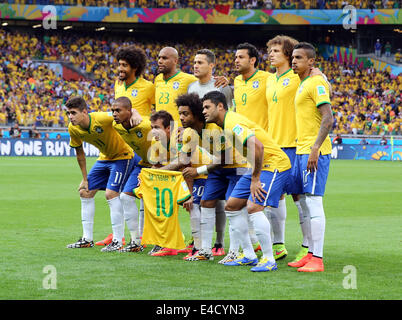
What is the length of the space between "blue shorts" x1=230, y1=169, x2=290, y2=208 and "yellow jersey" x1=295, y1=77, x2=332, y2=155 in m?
0.41

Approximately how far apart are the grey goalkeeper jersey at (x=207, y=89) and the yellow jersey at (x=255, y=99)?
0.34 m

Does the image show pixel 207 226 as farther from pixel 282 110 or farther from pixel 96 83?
pixel 96 83

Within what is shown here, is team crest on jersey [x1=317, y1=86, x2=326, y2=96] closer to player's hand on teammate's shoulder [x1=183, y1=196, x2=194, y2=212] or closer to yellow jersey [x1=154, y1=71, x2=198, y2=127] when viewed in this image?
player's hand on teammate's shoulder [x1=183, y1=196, x2=194, y2=212]

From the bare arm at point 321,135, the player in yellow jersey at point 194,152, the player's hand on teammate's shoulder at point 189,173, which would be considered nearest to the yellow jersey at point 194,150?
the player in yellow jersey at point 194,152

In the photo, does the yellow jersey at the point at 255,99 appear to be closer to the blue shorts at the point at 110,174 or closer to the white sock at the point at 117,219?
the blue shorts at the point at 110,174

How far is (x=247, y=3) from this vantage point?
170 ft

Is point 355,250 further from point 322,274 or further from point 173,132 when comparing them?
point 173,132

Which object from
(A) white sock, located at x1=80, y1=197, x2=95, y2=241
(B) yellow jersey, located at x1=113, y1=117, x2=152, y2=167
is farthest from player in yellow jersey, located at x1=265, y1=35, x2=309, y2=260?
(A) white sock, located at x1=80, y1=197, x2=95, y2=241

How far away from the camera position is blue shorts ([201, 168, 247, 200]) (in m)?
7.53

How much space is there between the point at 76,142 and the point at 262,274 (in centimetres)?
356

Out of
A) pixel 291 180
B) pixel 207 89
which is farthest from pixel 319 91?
pixel 207 89

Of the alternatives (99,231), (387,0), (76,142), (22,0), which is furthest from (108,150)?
(387,0)

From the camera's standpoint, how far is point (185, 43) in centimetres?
5291

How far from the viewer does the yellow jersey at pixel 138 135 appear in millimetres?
8125
